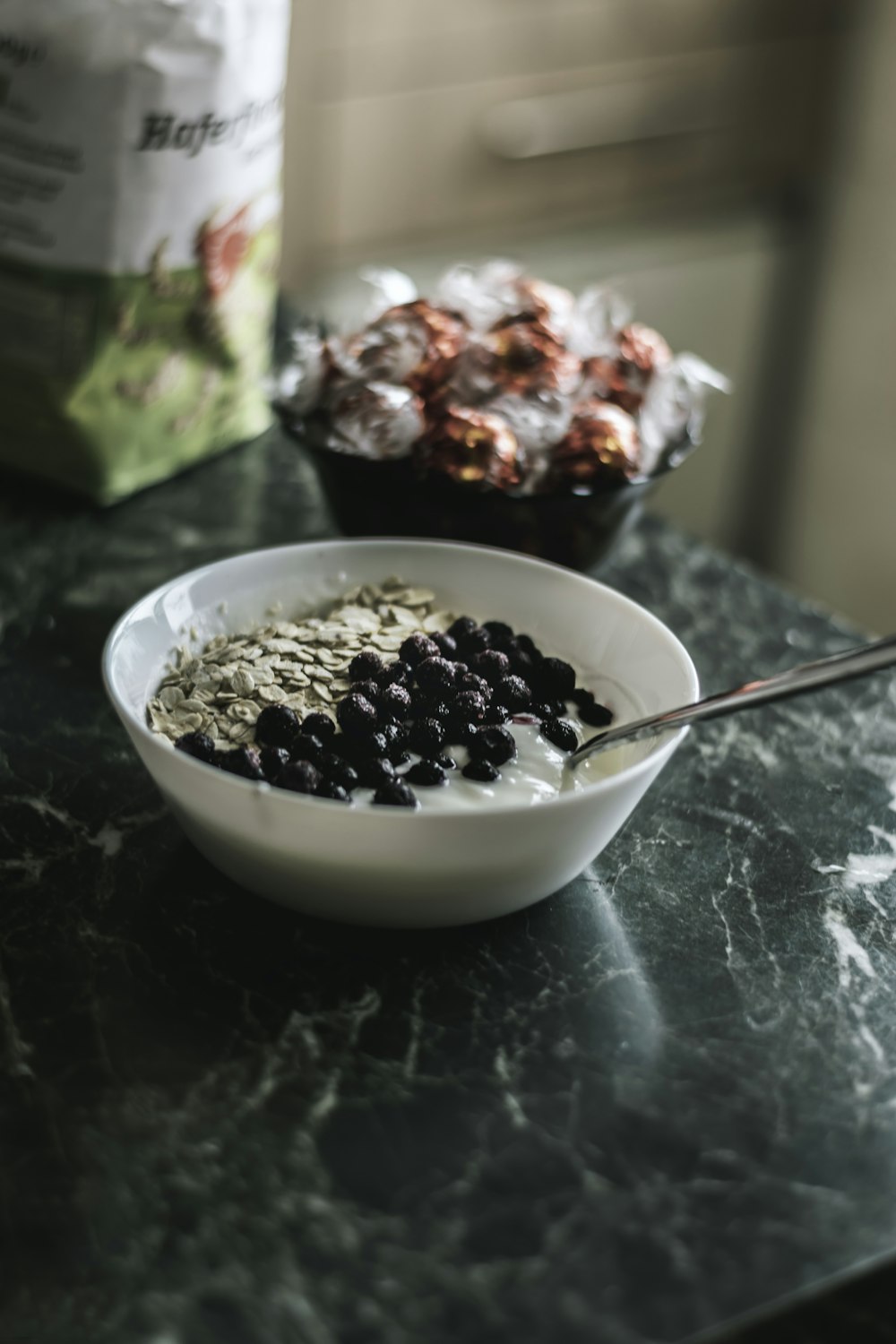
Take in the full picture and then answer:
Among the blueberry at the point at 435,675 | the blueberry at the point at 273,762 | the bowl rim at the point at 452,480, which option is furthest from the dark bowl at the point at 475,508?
the blueberry at the point at 273,762

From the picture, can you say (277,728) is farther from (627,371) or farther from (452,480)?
(627,371)

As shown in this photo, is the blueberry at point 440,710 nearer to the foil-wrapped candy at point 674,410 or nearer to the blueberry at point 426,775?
the blueberry at point 426,775

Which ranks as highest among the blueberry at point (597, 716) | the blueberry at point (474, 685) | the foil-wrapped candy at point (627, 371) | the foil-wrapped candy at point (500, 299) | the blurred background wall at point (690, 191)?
the foil-wrapped candy at point (500, 299)

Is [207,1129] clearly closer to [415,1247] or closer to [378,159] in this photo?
[415,1247]

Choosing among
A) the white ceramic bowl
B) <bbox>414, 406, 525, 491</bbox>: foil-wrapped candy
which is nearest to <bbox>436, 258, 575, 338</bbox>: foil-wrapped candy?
<bbox>414, 406, 525, 491</bbox>: foil-wrapped candy

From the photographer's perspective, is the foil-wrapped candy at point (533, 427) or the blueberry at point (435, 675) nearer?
the blueberry at point (435, 675)

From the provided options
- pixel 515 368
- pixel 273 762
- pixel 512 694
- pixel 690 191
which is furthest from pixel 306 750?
pixel 690 191

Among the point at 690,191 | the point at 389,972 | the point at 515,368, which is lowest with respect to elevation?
the point at 690,191
